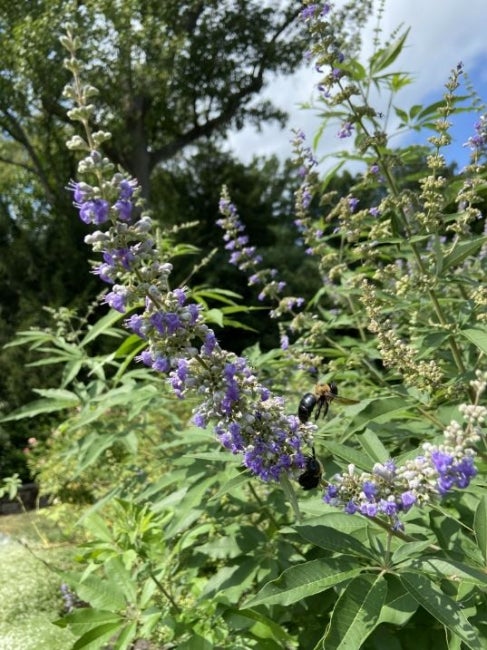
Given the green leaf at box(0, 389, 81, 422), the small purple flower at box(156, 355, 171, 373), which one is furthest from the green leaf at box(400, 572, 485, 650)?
the green leaf at box(0, 389, 81, 422)

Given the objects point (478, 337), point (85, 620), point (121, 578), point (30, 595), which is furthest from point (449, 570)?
point (30, 595)

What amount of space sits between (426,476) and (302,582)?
49cm

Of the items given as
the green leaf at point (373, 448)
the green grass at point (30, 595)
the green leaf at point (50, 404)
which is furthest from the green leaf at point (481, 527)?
the green grass at point (30, 595)

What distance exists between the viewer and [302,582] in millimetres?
1587

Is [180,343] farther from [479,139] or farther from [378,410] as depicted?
[479,139]

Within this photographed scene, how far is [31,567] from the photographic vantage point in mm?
6219

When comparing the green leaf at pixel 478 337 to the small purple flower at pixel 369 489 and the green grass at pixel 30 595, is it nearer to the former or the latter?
the small purple flower at pixel 369 489

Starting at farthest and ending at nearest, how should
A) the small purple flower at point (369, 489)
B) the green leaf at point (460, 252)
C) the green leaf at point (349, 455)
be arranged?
the green leaf at point (460, 252) → the green leaf at point (349, 455) → the small purple flower at point (369, 489)

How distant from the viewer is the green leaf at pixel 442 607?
4.54 ft

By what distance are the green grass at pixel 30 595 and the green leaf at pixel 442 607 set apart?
2.89 meters

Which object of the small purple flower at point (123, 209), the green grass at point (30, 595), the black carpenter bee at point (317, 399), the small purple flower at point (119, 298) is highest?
the small purple flower at point (123, 209)

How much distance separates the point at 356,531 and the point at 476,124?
6.96 feet

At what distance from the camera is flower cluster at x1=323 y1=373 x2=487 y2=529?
1272 mm

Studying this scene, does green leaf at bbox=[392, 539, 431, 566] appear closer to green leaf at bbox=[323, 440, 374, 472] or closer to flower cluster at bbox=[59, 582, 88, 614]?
green leaf at bbox=[323, 440, 374, 472]
